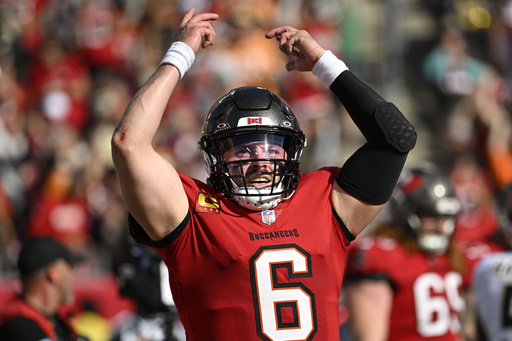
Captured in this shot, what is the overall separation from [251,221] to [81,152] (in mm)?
7736

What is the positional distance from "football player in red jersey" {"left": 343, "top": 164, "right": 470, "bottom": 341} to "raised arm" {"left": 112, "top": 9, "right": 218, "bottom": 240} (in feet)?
6.08

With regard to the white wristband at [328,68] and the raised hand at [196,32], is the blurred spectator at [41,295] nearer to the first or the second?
the raised hand at [196,32]

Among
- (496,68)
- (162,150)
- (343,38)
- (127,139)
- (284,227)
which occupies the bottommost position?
(284,227)

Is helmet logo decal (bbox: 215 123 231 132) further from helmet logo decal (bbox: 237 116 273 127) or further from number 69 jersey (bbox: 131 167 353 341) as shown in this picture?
number 69 jersey (bbox: 131 167 353 341)

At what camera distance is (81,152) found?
34.8 feet

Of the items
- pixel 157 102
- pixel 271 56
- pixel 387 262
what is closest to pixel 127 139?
pixel 157 102

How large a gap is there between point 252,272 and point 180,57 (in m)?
0.88

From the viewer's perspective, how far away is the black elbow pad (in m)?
3.18

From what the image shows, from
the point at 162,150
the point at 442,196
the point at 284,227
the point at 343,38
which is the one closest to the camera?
the point at 284,227

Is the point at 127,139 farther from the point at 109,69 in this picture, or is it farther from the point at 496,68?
the point at 109,69

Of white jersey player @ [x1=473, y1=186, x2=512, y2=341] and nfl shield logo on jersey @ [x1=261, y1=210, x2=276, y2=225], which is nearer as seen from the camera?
nfl shield logo on jersey @ [x1=261, y1=210, x2=276, y2=225]

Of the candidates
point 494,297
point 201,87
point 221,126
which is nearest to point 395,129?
point 221,126

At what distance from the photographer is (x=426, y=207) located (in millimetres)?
4996

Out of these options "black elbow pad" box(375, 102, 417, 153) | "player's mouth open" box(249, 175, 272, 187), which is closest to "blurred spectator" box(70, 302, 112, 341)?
"player's mouth open" box(249, 175, 272, 187)
